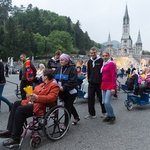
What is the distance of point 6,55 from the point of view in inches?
2224

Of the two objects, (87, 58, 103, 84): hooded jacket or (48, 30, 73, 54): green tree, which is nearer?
(87, 58, 103, 84): hooded jacket

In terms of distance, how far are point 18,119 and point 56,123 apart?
0.83 m

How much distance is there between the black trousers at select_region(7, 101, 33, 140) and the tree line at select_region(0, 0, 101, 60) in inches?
2130

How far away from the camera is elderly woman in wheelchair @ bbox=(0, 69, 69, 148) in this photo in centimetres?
422

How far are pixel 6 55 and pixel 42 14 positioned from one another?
54.3 m

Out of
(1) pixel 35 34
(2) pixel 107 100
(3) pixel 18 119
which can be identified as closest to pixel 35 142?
(3) pixel 18 119

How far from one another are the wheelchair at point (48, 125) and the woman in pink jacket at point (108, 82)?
1.28m

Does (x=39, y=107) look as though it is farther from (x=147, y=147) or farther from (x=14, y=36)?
(x=14, y=36)

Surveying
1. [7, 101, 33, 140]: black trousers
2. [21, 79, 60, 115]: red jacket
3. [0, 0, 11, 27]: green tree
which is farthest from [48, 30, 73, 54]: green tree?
[7, 101, 33, 140]: black trousers

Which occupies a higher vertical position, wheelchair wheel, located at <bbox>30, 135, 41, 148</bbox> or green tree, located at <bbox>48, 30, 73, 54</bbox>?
green tree, located at <bbox>48, 30, 73, 54</bbox>

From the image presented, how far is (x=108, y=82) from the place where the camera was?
596 cm

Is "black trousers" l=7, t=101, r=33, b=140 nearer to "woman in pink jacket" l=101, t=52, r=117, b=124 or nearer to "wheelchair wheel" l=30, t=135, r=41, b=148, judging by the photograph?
"wheelchair wheel" l=30, t=135, r=41, b=148

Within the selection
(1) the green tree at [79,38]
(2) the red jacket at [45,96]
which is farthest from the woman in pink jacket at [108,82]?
(1) the green tree at [79,38]

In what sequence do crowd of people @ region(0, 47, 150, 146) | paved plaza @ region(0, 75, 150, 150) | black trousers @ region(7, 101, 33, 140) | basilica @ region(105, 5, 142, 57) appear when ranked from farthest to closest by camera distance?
basilica @ region(105, 5, 142, 57)
paved plaza @ region(0, 75, 150, 150)
crowd of people @ region(0, 47, 150, 146)
black trousers @ region(7, 101, 33, 140)
